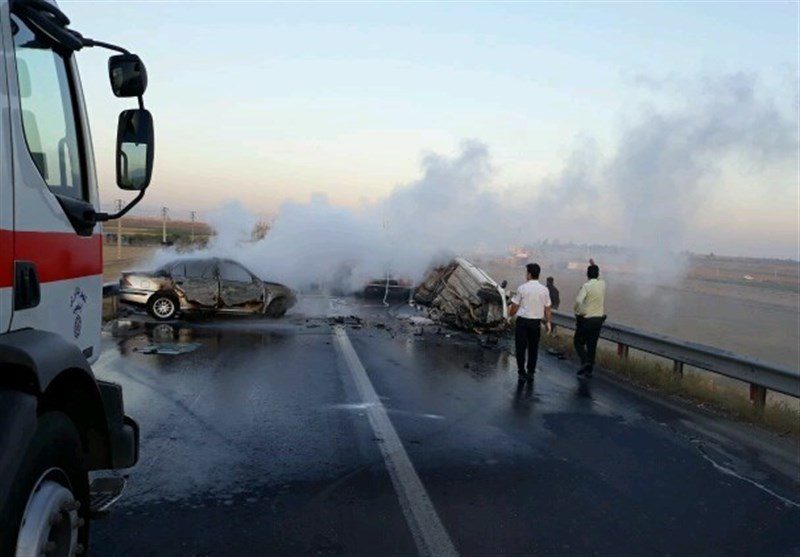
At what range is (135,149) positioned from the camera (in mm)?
3252

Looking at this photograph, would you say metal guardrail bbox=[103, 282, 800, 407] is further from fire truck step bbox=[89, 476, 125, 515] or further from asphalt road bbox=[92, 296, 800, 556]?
fire truck step bbox=[89, 476, 125, 515]

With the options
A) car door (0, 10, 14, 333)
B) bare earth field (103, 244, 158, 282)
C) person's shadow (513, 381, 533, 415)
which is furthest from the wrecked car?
car door (0, 10, 14, 333)

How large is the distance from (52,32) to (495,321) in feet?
42.8

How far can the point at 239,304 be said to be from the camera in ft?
52.0

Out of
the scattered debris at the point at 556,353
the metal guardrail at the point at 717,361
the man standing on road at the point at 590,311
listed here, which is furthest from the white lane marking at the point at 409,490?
the scattered debris at the point at 556,353

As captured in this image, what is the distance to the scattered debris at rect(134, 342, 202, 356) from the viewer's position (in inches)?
425

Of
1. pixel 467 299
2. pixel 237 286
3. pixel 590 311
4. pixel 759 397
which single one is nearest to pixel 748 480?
pixel 759 397

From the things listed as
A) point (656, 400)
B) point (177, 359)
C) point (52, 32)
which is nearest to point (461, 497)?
point (52, 32)

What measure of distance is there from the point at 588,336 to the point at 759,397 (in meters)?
2.80

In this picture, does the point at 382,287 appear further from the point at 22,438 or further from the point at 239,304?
the point at 22,438

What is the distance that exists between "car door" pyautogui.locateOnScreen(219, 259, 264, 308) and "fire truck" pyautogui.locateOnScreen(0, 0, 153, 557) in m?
12.2

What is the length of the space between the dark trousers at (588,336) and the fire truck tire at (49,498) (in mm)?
8874

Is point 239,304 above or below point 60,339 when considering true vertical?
below

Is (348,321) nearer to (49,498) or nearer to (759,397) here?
(759,397)
